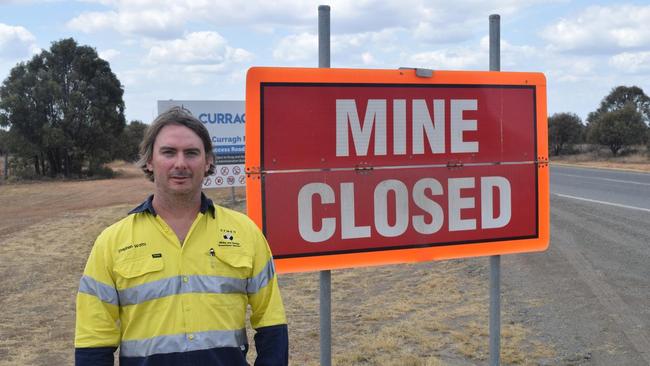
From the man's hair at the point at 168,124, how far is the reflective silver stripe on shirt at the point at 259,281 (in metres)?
0.48

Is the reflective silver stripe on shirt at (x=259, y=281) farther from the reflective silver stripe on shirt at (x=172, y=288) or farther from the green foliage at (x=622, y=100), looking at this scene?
the green foliage at (x=622, y=100)

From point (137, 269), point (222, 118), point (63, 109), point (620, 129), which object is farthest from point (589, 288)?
point (620, 129)

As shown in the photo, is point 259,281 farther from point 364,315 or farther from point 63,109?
point 63,109

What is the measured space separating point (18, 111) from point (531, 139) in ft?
117

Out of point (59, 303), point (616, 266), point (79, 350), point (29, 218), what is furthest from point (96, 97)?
point (79, 350)

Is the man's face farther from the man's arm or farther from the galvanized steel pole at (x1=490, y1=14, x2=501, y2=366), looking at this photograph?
the galvanized steel pole at (x1=490, y1=14, x2=501, y2=366)

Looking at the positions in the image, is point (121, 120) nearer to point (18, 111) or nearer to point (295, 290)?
point (18, 111)

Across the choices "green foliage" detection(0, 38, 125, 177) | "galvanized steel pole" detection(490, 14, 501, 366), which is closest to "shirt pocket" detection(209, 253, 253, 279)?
"galvanized steel pole" detection(490, 14, 501, 366)

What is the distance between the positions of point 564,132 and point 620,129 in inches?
270

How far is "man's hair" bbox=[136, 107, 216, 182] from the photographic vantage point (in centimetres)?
219

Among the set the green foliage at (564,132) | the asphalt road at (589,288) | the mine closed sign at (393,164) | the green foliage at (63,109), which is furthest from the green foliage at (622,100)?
the mine closed sign at (393,164)

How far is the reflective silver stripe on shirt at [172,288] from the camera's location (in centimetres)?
204

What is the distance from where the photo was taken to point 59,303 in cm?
745

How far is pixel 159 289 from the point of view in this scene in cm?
204
